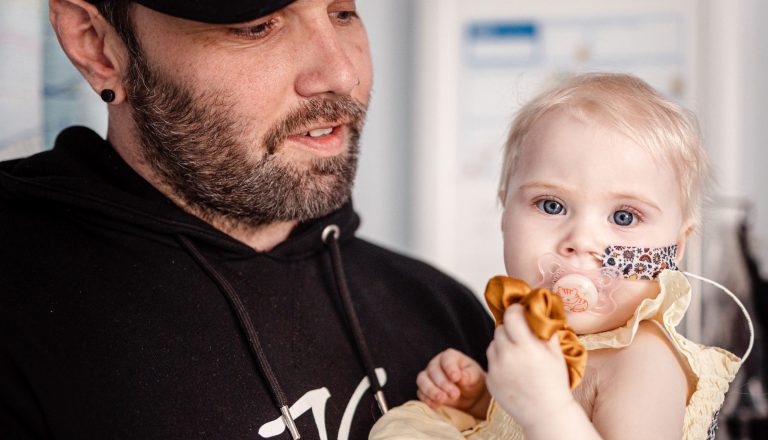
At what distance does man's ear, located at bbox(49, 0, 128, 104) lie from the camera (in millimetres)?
1442

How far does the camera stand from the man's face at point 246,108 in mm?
1370

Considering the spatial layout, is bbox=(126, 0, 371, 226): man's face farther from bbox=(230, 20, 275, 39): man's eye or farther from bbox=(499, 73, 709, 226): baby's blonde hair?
bbox=(499, 73, 709, 226): baby's blonde hair

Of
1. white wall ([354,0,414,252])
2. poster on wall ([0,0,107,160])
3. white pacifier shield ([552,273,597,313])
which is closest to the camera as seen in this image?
white pacifier shield ([552,273,597,313])

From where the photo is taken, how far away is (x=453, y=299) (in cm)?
165

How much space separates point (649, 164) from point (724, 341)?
1505 millimetres

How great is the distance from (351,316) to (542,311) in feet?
1.69

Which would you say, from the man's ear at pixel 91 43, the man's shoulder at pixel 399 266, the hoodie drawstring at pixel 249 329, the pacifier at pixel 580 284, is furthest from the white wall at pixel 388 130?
the pacifier at pixel 580 284

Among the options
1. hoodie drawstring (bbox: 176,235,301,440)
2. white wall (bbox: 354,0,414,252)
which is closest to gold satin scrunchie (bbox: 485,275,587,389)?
hoodie drawstring (bbox: 176,235,301,440)

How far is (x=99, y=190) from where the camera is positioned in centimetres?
130

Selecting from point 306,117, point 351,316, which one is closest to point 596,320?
point 351,316

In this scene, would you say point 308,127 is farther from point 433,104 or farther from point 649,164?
point 433,104

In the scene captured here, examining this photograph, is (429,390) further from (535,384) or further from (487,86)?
(487,86)

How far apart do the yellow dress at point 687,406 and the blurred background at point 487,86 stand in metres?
1.96

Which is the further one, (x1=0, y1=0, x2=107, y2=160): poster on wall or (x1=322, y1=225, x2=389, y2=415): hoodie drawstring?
(x1=0, y1=0, x2=107, y2=160): poster on wall
